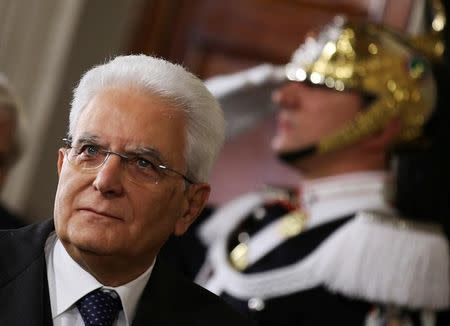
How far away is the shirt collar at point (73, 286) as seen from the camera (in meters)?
1.54

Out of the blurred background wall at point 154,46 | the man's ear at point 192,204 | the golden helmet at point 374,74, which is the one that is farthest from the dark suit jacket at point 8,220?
the man's ear at point 192,204

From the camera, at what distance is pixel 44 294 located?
154 centimetres

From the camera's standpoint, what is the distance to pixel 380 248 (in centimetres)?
262

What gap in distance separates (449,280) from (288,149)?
494 mm

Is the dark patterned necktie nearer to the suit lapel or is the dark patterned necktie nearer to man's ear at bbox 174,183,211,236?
the suit lapel

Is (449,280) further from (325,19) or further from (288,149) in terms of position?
(325,19)

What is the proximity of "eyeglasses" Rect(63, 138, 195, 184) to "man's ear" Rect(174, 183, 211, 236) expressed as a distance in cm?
12

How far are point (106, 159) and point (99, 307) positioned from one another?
20 centimetres

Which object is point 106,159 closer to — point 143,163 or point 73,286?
point 143,163

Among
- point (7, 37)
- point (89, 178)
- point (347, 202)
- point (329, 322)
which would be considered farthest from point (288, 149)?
point (89, 178)

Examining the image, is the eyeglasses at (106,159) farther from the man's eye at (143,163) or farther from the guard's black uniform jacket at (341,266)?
the guard's black uniform jacket at (341,266)

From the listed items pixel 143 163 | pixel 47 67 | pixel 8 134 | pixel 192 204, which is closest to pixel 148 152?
pixel 143 163

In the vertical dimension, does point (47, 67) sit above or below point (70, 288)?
below

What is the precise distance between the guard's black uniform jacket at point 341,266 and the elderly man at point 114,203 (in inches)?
40.6
